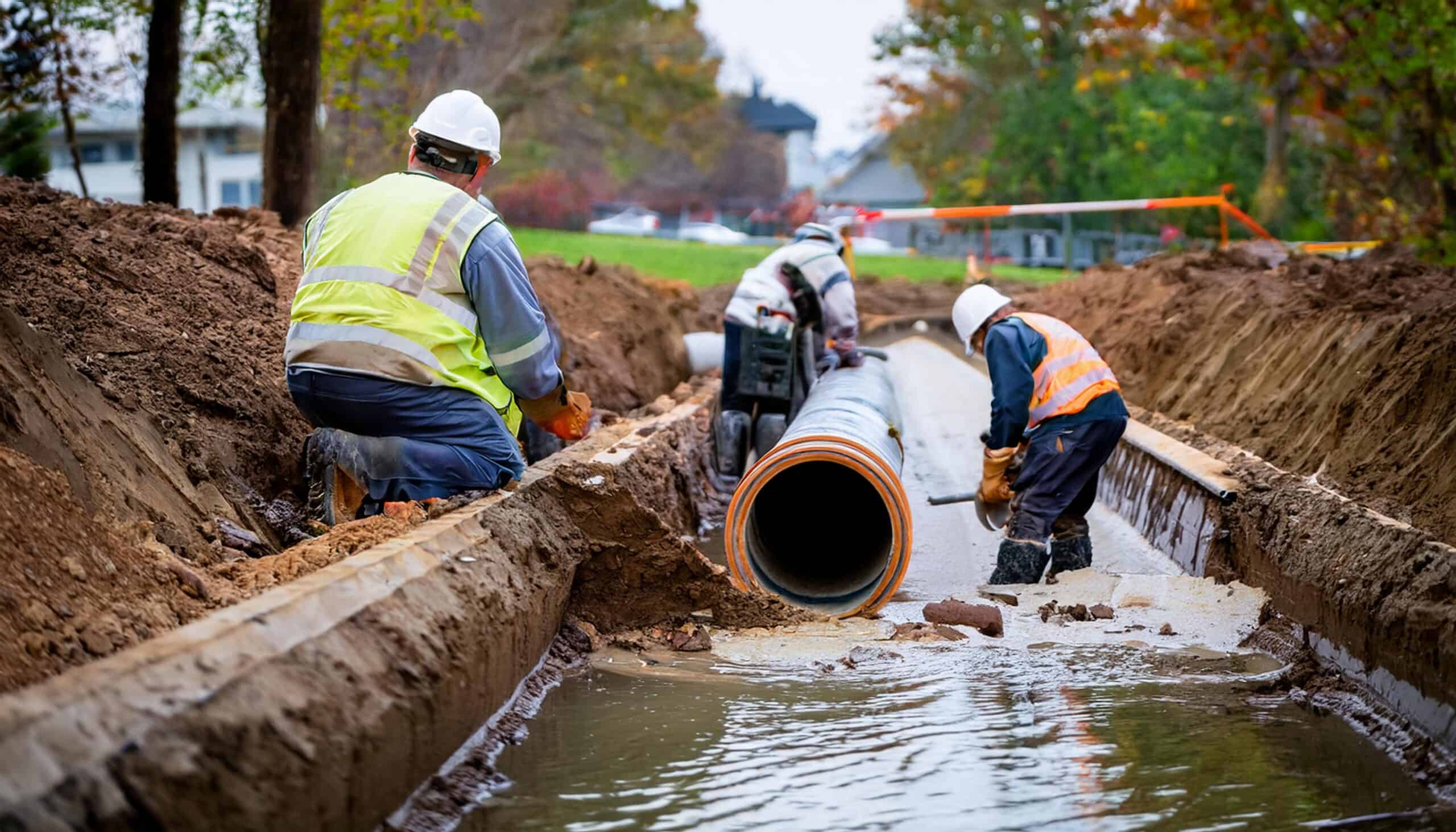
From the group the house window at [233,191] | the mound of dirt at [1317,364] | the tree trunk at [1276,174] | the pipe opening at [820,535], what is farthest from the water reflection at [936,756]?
the house window at [233,191]

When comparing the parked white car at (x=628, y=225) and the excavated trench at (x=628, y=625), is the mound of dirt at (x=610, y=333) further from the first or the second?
the parked white car at (x=628, y=225)

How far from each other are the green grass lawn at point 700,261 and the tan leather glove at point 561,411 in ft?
48.7

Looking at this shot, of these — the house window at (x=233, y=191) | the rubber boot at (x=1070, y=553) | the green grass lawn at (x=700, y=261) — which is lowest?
the rubber boot at (x=1070, y=553)

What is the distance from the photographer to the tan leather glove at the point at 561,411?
5824 millimetres

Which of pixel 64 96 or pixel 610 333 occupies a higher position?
pixel 64 96

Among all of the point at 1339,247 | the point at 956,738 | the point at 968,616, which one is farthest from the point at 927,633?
the point at 1339,247

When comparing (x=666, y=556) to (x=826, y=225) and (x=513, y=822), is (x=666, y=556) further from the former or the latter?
(x=826, y=225)

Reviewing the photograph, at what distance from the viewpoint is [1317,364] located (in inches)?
319

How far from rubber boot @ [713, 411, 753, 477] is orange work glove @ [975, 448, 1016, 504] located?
2.35 meters

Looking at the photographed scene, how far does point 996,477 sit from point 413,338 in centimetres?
318

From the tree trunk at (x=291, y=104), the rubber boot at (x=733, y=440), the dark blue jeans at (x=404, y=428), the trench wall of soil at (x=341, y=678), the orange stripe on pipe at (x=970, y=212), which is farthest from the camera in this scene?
the orange stripe on pipe at (x=970, y=212)

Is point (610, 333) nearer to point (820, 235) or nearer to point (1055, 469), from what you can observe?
point (820, 235)

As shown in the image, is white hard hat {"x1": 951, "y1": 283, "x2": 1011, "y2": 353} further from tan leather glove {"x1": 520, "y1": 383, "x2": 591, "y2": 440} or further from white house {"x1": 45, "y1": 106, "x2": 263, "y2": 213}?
white house {"x1": 45, "y1": 106, "x2": 263, "y2": 213}

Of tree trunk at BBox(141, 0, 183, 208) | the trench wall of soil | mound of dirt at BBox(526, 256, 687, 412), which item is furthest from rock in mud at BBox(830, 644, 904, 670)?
tree trunk at BBox(141, 0, 183, 208)
